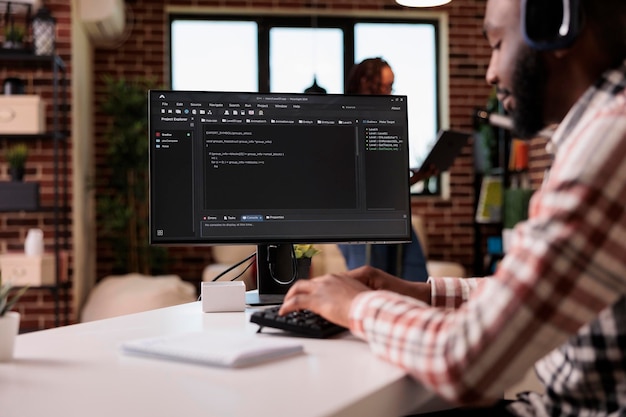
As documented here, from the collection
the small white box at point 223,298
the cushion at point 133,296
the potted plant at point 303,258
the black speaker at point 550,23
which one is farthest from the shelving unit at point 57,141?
the black speaker at point 550,23

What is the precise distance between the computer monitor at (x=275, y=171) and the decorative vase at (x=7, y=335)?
23.4 inches

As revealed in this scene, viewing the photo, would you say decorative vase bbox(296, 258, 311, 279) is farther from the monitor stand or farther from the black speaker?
the black speaker

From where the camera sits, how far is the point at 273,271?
71.6 inches

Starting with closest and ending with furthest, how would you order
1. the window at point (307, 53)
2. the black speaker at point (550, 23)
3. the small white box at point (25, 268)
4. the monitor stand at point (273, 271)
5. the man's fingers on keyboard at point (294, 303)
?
the black speaker at point (550, 23), the man's fingers on keyboard at point (294, 303), the monitor stand at point (273, 271), the small white box at point (25, 268), the window at point (307, 53)

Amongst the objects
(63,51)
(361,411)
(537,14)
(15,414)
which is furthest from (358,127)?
(63,51)

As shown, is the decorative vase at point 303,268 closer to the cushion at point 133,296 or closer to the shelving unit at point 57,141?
the cushion at point 133,296

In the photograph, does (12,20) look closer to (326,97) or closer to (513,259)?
(326,97)

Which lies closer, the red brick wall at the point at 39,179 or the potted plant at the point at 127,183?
the red brick wall at the point at 39,179

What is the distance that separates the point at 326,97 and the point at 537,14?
81 centimetres

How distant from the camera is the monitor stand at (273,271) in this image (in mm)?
1812

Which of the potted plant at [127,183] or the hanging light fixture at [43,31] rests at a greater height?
the hanging light fixture at [43,31]

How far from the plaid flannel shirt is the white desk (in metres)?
0.11

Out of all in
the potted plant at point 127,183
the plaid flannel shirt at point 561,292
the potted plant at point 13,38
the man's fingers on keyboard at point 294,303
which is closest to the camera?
the plaid flannel shirt at point 561,292

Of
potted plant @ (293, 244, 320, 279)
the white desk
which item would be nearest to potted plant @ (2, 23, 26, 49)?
potted plant @ (293, 244, 320, 279)
